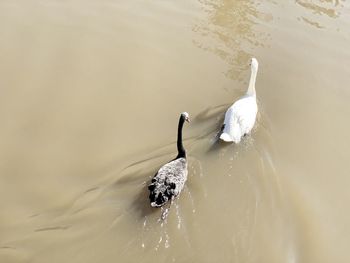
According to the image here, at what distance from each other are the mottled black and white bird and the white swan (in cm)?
84

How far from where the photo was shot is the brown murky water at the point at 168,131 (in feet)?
16.0

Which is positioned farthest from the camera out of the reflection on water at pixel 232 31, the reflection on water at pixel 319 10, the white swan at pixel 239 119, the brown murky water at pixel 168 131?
the reflection on water at pixel 319 10

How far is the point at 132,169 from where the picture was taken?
559 centimetres

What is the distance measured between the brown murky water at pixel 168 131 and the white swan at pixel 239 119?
0.69 feet

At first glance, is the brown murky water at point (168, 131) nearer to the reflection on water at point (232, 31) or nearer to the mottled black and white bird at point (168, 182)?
the reflection on water at point (232, 31)

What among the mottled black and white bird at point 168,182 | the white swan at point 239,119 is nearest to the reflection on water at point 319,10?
the white swan at point 239,119

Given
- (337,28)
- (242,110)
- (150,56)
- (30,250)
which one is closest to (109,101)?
(150,56)

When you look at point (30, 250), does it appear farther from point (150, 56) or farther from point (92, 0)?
point (92, 0)

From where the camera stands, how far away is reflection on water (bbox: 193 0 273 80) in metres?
7.69

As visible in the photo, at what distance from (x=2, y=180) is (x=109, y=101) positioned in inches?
78.3

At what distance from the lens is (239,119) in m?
6.08

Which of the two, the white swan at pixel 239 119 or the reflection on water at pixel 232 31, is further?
the reflection on water at pixel 232 31

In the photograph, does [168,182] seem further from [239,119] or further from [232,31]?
[232,31]

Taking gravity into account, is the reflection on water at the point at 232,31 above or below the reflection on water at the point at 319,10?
below
